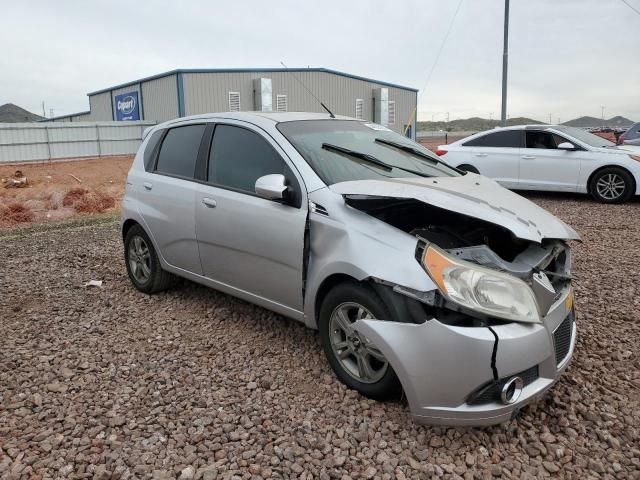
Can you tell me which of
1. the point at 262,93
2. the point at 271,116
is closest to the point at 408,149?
the point at 271,116

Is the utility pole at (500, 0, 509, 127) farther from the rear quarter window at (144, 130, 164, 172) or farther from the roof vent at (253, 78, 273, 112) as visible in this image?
the roof vent at (253, 78, 273, 112)

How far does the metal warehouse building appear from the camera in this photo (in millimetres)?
27656

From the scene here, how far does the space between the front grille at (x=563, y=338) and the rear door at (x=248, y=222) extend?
152 centimetres

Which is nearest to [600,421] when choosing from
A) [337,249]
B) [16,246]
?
[337,249]

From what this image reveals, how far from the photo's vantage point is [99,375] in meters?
3.53

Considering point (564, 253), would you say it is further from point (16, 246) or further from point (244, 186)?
point (16, 246)

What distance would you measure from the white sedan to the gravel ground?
5.62m

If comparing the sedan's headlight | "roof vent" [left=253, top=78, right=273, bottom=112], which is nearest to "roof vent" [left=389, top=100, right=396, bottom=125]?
"roof vent" [left=253, top=78, right=273, bottom=112]

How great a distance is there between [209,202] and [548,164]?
8265mm

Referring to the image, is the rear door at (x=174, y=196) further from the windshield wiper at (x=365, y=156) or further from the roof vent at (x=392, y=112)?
the roof vent at (x=392, y=112)

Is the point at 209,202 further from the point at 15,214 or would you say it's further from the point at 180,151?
the point at 15,214

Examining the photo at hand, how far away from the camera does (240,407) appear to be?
10.2 ft

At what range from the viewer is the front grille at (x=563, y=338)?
2.84m

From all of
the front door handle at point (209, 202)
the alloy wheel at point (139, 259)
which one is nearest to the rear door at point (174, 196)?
the front door handle at point (209, 202)
